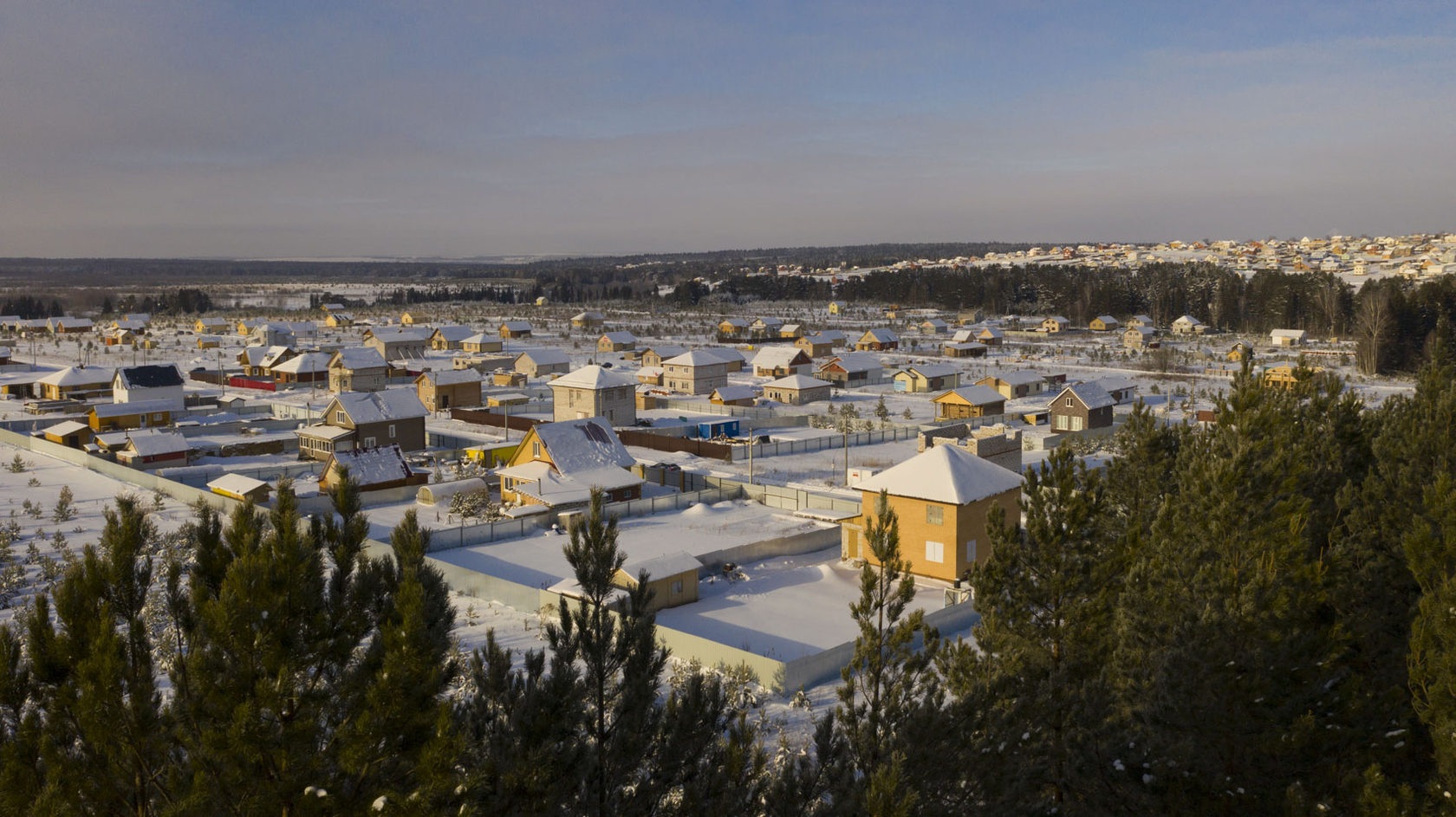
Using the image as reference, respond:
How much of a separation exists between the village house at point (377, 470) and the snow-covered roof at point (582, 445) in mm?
4963

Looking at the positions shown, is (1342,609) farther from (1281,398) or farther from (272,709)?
(272,709)

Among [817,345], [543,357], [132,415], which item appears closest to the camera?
[132,415]

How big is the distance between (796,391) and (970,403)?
11.4 m

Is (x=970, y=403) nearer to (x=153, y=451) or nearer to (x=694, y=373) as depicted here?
(x=694, y=373)

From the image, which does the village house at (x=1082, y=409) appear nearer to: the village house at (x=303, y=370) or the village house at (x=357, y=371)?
the village house at (x=357, y=371)

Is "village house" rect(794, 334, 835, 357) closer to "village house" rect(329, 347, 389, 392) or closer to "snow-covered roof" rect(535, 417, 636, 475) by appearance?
"village house" rect(329, 347, 389, 392)

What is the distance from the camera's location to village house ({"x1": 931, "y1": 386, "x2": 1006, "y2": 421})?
167ft

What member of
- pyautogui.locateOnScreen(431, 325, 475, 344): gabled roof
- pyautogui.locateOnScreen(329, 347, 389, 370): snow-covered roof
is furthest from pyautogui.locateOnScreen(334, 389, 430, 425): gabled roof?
pyautogui.locateOnScreen(431, 325, 475, 344): gabled roof

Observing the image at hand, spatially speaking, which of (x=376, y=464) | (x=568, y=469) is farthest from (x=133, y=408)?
(x=568, y=469)

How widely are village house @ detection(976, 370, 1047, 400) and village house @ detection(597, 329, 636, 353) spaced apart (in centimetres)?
3432

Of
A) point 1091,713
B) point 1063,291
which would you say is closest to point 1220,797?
point 1091,713

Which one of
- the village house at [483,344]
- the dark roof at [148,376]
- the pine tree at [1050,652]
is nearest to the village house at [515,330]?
the village house at [483,344]

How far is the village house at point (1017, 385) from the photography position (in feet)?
193

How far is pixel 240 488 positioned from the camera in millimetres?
30594
